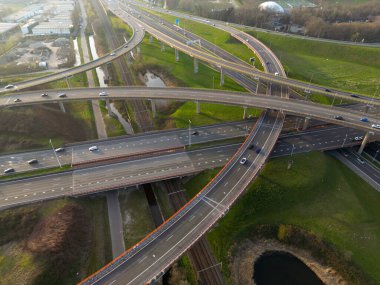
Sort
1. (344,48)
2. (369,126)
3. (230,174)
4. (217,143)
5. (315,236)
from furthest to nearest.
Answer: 1. (344,48)
2. (217,143)
3. (369,126)
4. (230,174)
5. (315,236)

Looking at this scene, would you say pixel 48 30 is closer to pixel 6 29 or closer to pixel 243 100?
pixel 6 29

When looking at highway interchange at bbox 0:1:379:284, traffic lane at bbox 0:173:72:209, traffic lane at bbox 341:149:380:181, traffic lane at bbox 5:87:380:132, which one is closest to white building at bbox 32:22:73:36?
traffic lane at bbox 5:87:380:132

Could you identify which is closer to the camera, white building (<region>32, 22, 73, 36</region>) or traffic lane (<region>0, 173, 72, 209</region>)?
traffic lane (<region>0, 173, 72, 209</region>)

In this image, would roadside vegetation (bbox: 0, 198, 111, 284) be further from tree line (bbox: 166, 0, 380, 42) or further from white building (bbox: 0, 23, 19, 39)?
white building (bbox: 0, 23, 19, 39)

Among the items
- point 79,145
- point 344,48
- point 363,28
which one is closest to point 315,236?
point 79,145

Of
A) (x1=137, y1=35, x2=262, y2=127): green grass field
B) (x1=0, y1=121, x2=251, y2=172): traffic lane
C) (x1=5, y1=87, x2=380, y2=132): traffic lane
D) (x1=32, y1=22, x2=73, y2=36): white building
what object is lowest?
(x1=0, y1=121, x2=251, y2=172): traffic lane

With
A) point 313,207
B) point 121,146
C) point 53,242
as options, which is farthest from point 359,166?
point 53,242

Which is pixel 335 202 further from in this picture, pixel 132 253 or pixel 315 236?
pixel 132 253
